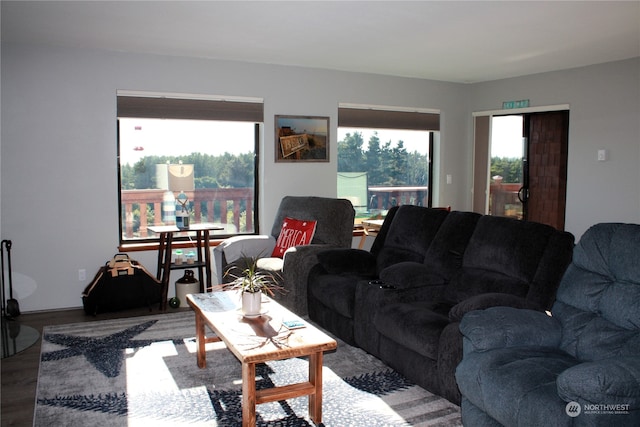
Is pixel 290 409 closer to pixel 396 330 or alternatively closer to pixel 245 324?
pixel 245 324

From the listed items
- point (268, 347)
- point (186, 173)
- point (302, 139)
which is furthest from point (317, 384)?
point (302, 139)

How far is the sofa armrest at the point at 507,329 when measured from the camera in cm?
252

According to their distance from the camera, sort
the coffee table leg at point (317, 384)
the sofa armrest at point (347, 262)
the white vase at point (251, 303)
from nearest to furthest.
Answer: the coffee table leg at point (317, 384), the white vase at point (251, 303), the sofa armrest at point (347, 262)

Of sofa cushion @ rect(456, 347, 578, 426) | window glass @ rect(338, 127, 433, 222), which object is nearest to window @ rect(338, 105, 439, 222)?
window glass @ rect(338, 127, 433, 222)

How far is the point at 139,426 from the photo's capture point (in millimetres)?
2758

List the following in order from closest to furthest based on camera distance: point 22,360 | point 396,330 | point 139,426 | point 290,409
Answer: point 139,426, point 290,409, point 396,330, point 22,360

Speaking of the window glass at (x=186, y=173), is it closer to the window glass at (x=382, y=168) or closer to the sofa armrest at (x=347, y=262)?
the window glass at (x=382, y=168)

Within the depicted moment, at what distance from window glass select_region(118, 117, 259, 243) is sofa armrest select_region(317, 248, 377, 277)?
161 cm

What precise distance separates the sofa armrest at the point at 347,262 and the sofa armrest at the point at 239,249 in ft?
3.03

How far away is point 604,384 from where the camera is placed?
1.91m

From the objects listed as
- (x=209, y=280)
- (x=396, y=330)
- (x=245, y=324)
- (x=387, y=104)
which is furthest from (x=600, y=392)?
(x=387, y=104)

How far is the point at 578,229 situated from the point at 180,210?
4200 millimetres

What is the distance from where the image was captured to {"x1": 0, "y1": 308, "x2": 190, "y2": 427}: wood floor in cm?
293

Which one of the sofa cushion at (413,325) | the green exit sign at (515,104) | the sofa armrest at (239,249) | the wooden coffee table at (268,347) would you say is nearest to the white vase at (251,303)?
the wooden coffee table at (268,347)
